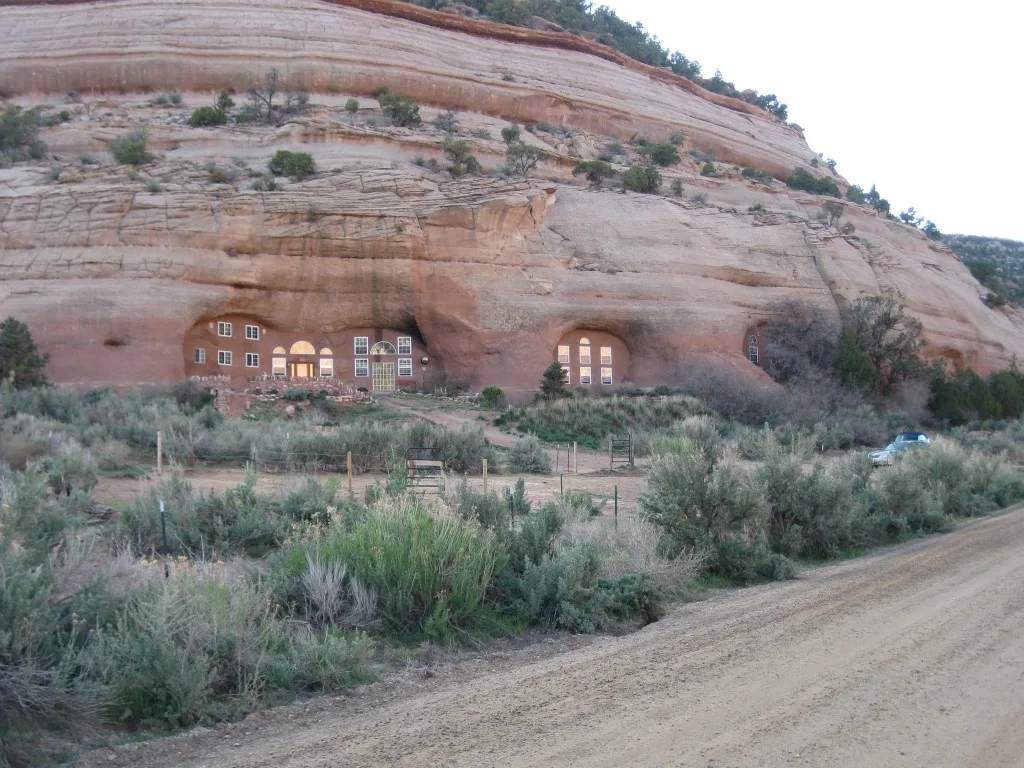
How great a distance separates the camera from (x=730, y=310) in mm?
46000

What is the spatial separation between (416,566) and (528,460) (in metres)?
17.3

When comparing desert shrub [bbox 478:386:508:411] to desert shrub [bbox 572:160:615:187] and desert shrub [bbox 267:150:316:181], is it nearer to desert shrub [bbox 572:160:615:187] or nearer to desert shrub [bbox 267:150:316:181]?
desert shrub [bbox 267:150:316:181]

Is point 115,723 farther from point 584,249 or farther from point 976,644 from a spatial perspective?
point 584,249

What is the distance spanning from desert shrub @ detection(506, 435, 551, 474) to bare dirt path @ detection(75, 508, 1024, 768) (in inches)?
630

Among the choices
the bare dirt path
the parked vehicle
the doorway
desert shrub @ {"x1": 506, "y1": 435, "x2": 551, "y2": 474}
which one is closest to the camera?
the bare dirt path

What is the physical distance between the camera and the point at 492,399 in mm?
38812

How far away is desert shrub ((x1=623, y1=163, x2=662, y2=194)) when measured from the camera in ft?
174


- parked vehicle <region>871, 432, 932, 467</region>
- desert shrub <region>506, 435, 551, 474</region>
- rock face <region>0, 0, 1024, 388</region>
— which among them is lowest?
parked vehicle <region>871, 432, 932, 467</region>

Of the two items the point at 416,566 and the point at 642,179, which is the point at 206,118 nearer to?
the point at 642,179

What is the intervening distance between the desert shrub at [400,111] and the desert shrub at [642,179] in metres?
13.2

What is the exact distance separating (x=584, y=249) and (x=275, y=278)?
15.3 metres

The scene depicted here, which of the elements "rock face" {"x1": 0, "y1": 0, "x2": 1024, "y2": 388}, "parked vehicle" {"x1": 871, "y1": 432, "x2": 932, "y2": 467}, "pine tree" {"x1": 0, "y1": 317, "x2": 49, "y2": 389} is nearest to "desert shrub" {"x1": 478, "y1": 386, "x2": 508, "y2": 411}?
"rock face" {"x1": 0, "y1": 0, "x2": 1024, "y2": 388}

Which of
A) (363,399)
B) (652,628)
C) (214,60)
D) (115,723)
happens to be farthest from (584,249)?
(115,723)

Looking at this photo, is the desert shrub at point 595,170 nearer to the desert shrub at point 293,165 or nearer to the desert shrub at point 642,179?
the desert shrub at point 642,179
